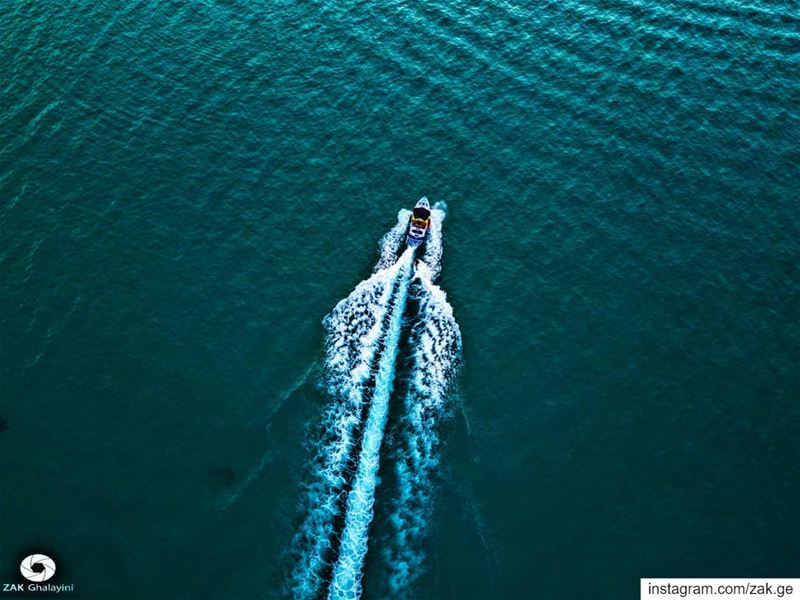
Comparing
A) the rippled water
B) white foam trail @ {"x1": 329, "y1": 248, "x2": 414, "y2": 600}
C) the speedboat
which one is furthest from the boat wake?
the rippled water

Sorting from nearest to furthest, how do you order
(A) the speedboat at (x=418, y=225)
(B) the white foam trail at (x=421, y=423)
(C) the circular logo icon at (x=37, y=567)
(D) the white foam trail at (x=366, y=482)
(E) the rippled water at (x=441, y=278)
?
(C) the circular logo icon at (x=37, y=567) → (D) the white foam trail at (x=366, y=482) → (B) the white foam trail at (x=421, y=423) → (E) the rippled water at (x=441, y=278) → (A) the speedboat at (x=418, y=225)

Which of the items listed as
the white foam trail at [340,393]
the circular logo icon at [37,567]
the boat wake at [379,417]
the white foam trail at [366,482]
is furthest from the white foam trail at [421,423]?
the circular logo icon at [37,567]

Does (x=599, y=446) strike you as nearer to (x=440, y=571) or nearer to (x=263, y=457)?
(x=440, y=571)

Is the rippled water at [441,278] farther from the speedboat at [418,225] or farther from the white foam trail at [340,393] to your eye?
the speedboat at [418,225]

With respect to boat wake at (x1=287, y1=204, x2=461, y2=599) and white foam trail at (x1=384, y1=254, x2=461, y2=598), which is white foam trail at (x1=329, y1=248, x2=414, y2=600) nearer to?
boat wake at (x1=287, y1=204, x2=461, y2=599)

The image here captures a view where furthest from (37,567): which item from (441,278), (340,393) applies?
(441,278)

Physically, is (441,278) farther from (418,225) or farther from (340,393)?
(340,393)
